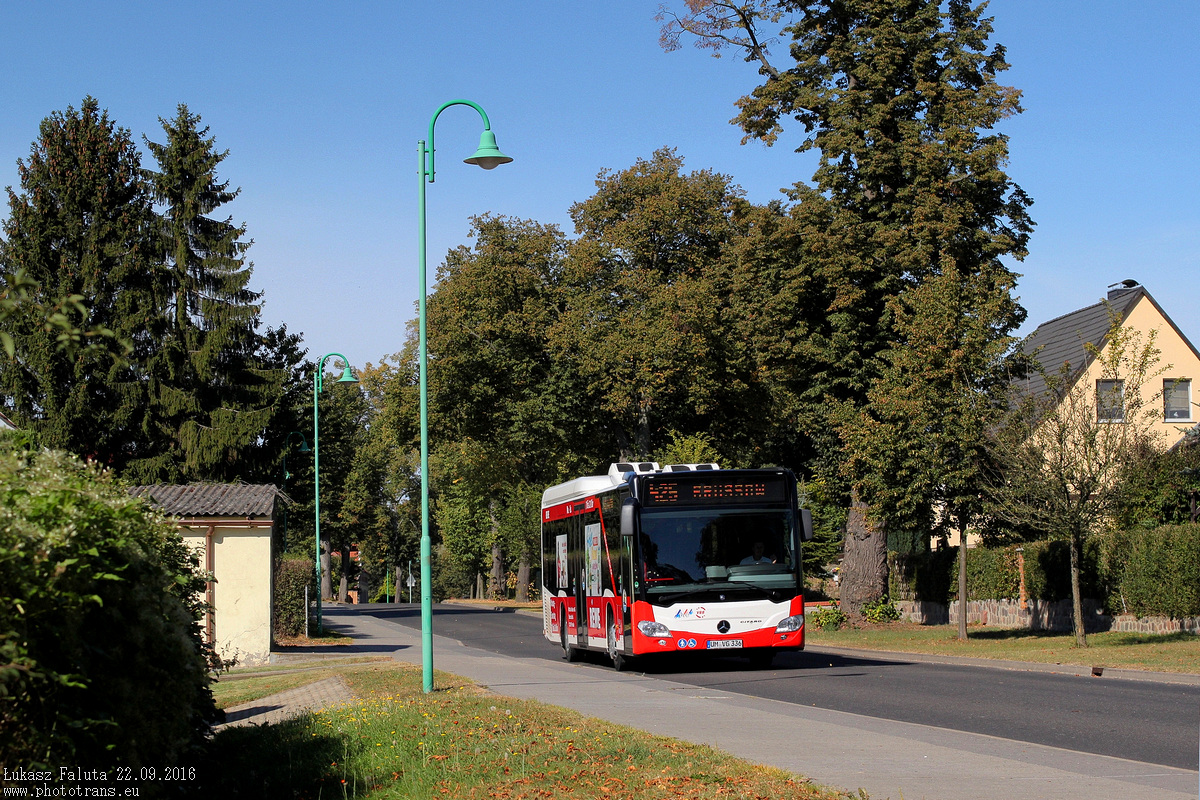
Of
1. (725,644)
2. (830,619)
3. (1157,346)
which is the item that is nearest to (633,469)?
(725,644)

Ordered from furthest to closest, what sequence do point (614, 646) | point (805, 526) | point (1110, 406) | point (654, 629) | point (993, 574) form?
point (993, 574) → point (1110, 406) → point (614, 646) → point (805, 526) → point (654, 629)

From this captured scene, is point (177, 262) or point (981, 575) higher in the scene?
point (177, 262)

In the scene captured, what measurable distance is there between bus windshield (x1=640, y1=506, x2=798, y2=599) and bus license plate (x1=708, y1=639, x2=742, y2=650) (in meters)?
0.85

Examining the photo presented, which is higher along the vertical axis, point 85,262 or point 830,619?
point 85,262

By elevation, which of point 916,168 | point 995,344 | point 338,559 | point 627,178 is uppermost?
point 627,178

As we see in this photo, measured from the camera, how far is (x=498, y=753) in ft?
29.3

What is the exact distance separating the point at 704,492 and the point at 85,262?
28.5 m

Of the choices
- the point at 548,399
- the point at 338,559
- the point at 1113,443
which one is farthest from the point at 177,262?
the point at 338,559

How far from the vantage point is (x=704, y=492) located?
18.5 meters

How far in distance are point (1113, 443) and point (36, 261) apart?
3370 cm

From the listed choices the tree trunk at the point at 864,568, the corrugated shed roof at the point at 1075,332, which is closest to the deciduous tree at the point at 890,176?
the tree trunk at the point at 864,568

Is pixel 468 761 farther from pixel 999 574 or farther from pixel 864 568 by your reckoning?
pixel 999 574

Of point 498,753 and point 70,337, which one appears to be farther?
point 498,753

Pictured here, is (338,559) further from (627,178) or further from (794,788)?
(794,788)
